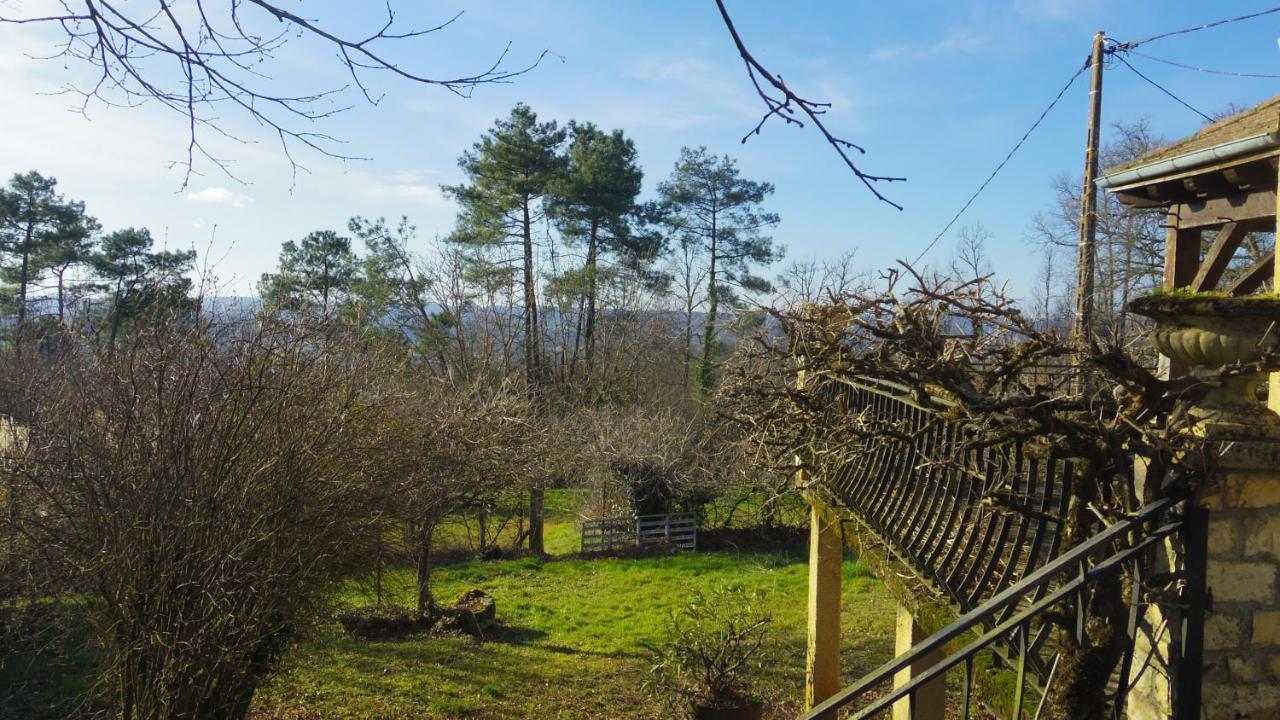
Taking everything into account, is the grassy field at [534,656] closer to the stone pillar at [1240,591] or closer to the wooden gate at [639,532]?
the wooden gate at [639,532]

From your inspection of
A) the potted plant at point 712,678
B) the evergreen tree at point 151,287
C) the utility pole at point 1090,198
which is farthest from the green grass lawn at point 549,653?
the utility pole at point 1090,198

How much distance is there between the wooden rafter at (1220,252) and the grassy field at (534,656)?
4626 millimetres

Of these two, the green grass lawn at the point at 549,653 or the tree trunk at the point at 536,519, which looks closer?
the green grass lawn at the point at 549,653

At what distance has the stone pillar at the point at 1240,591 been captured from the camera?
229 cm

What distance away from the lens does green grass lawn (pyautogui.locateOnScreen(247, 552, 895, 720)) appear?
8602 mm

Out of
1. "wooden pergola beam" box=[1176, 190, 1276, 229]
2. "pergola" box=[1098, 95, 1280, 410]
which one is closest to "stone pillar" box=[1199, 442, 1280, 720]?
"pergola" box=[1098, 95, 1280, 410]

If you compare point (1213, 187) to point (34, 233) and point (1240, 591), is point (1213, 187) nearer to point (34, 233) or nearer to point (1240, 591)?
point (1240, 591)

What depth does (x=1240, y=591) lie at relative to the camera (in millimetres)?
2309

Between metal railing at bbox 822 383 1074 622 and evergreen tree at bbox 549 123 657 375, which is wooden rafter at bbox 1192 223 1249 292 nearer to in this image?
metal railing at bbox 822 383 1074 622

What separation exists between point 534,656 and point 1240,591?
977 cm

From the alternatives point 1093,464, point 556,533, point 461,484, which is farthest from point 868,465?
point 556,533

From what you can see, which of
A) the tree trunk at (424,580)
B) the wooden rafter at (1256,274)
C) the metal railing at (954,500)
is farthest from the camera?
the tree trunk at (424,580)

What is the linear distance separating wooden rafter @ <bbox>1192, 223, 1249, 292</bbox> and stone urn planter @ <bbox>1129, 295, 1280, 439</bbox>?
4.29m

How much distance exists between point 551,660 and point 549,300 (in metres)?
15.6
